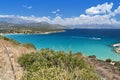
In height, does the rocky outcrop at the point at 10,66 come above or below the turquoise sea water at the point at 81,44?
above

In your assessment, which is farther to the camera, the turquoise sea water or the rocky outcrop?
the turquoise sea water

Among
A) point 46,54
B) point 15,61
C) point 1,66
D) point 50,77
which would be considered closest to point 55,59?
point 46,54

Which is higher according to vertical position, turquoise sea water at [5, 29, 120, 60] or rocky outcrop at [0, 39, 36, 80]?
rocky outcrop at [0, 39, 36, 80]

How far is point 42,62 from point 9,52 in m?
4.12

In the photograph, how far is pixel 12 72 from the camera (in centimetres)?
1384

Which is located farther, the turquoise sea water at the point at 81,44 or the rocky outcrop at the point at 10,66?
the turquoise sea water at the point at 81,44

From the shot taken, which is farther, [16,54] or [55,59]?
[16,54]

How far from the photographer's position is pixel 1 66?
48.8 feet

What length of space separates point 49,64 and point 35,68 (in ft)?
5.46

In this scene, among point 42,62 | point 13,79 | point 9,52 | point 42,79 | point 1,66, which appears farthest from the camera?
point 9,52

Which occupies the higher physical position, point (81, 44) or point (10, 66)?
point (10, 66)

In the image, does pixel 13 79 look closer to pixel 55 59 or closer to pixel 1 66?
pixel 1 66

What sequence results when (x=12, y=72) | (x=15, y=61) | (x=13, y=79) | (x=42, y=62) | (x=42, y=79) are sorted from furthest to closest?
(x=15, y=61), (x=42, y=62), (x=12, y=72), (x=13, y=79), (x=42, y=79)

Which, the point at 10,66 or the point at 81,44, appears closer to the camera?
the point at 10,66
